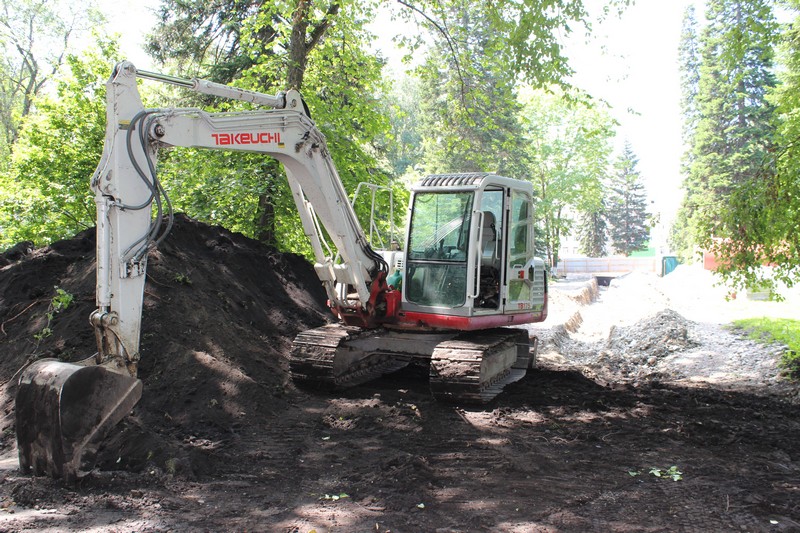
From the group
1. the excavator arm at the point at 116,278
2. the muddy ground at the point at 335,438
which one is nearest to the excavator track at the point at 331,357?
the muddy ground at the point at 335,438

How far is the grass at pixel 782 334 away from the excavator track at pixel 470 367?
5.09 m

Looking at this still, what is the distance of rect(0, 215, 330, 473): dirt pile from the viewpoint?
6141 millimetres

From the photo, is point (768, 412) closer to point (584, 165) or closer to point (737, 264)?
point (737, 264)

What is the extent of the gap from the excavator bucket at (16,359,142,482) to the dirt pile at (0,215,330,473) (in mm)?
301

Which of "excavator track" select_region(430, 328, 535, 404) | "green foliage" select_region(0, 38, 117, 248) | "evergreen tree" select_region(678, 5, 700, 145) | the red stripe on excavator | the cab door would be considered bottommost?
"excavator track" select_region(430, 328, 535, 404)

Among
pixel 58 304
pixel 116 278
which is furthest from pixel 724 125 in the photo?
pixel 116 278

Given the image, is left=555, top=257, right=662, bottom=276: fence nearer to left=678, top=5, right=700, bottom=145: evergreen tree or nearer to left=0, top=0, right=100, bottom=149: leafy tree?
left=678, top=5, right=700, bottom=145: evergreen tree

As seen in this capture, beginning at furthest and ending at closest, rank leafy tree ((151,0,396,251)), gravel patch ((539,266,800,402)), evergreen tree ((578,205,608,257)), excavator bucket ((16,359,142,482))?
evergreen tree ((578,205,608,257)), leafy tree ((151,0,396,251)), gravel patch ((539,266,800,402)), excavator bucket ((16,359,142,482))

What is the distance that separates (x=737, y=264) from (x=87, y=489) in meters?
9.03

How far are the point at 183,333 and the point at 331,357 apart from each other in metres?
1.78

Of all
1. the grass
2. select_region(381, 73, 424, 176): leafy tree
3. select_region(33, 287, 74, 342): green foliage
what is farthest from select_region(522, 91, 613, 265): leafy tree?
select_region(33, 287, 74, 342): green foliage

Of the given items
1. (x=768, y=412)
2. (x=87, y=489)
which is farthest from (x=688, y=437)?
(x=87, y=489)

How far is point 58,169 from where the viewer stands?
1236 centimetres

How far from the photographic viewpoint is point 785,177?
903cm
